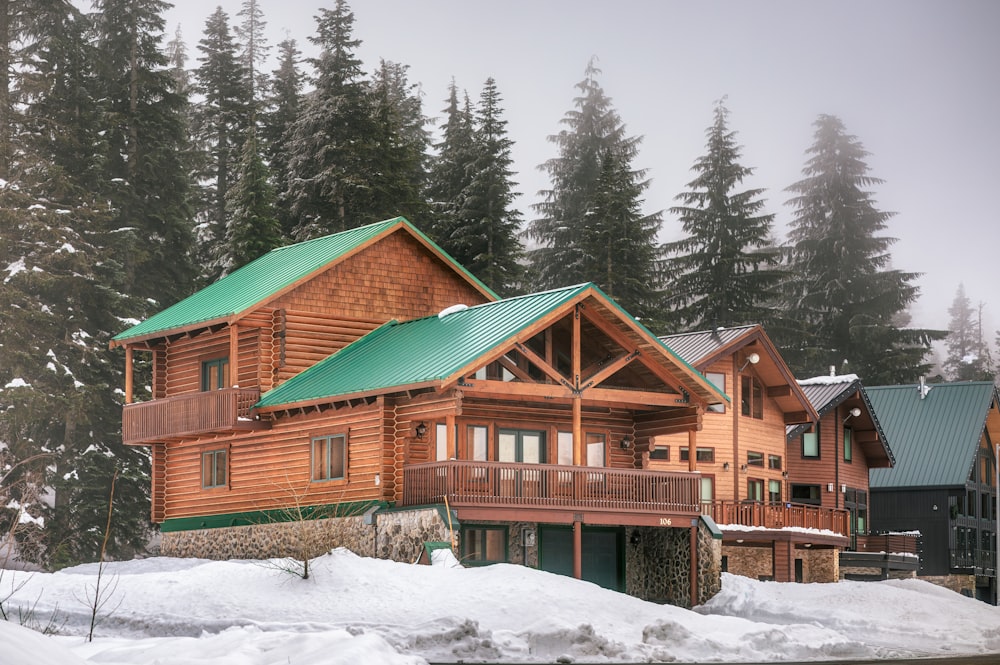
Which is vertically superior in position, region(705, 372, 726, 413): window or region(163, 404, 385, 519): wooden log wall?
region(705, 372, 726, 413): window

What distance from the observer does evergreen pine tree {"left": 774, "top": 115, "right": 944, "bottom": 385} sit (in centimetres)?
7612

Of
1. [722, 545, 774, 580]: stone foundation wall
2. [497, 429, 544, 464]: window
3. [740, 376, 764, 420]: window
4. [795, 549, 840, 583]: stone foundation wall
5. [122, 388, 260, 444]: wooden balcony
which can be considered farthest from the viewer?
[795, 549, 840, 583]: stone foundation wall

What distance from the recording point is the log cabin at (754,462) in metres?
46.6

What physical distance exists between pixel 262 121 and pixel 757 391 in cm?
2910

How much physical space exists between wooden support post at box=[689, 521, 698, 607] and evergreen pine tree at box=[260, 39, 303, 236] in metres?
29.4

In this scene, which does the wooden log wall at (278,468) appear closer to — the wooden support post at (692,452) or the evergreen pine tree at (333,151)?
the wooden support post at (692,452)

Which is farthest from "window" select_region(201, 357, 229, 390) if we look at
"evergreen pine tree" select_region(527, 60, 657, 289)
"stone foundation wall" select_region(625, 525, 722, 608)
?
"evergreen pine tree" select_region(527, 60, 657, 289)

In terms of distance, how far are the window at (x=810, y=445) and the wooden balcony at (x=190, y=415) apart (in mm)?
23809

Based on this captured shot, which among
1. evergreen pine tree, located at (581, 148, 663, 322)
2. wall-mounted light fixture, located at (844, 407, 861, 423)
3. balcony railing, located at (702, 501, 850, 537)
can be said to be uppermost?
evergreen pine tree, located at (581, 148, 663, 322)

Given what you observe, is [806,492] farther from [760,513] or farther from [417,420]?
[417,420]

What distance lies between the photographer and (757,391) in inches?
1991

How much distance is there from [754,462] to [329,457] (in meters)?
18.4

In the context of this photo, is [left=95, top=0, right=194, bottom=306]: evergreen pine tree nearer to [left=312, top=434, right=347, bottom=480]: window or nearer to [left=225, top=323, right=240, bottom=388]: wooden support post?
[left=225, top=323, right=240, bottom=388]: wooden support post

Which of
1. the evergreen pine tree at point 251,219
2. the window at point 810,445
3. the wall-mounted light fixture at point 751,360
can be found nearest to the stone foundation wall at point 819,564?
the window at point 810,445
